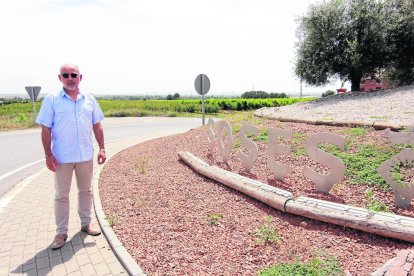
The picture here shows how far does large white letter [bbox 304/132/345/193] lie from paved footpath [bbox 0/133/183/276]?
2726 mm

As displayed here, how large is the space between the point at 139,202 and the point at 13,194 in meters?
2.77

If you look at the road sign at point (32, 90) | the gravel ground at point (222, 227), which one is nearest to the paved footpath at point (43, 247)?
the gravel ground at point (222, 227)

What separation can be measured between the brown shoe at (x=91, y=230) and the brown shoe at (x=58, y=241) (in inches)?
12.2

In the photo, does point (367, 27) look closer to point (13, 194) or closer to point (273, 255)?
point (273, 255)

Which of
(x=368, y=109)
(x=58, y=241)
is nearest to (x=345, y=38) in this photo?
(x=368, y=109)

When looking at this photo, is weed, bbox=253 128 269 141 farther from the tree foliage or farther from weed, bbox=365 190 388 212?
the tree foliage

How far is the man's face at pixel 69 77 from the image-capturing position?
334 cm

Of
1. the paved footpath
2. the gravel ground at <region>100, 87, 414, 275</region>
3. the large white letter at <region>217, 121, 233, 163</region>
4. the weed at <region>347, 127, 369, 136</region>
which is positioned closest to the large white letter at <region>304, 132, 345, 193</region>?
the gravel ground at <region>100, 87, 414, 275</region>

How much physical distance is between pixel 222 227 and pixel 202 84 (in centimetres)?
886

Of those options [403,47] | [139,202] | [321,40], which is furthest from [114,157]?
[403,47]

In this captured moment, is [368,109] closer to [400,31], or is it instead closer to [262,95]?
[400,31]

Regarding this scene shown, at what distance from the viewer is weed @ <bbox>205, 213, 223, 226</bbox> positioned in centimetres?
366

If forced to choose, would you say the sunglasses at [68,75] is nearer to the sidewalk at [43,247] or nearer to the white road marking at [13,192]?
the sidewalk at [43,247]

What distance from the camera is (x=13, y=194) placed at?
18.2 ft
